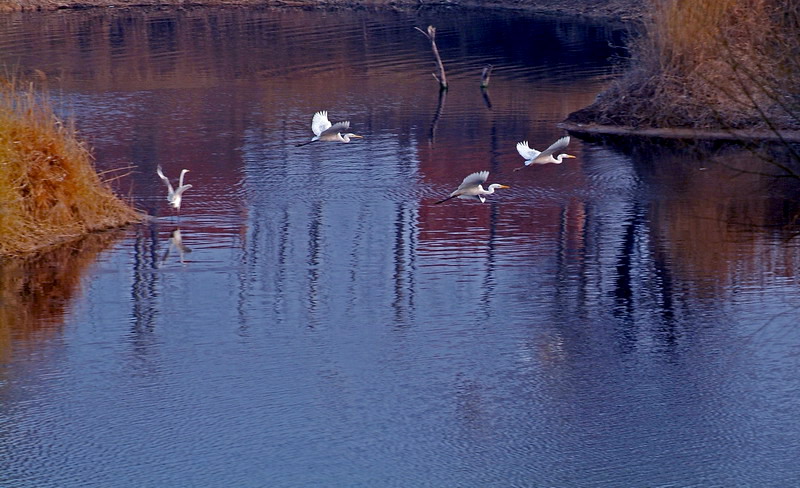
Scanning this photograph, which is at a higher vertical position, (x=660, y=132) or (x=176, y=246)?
(x=660, y=132)

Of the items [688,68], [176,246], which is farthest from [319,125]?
[688,68]

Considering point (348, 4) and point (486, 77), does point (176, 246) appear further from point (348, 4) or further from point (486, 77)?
point (348, 4)

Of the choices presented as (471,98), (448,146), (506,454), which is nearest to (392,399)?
(506,454)

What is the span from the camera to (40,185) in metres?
13.0

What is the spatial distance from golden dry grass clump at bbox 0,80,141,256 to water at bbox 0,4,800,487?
41 centimetres

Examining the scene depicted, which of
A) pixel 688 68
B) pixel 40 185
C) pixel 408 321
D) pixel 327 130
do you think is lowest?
pixel 408 321

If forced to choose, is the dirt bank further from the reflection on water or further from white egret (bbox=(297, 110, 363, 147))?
the reflection on water

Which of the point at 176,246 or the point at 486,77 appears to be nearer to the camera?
the point at 176,246

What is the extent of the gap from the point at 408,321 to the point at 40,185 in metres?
4.93

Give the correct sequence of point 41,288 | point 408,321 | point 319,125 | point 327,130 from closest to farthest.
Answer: point 408,321, point 41,288, point 327,130, point 319,125

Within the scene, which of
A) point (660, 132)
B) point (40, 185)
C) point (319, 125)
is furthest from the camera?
point (660, 132)

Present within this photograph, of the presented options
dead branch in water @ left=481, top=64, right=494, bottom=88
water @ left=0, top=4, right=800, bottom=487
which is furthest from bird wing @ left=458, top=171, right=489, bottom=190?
dead branch in water @ left=481, top=64, right=494, bottom=88

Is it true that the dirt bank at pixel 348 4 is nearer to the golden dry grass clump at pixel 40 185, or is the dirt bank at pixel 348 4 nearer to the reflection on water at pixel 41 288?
the golden dry grass clump at pixel 40 185

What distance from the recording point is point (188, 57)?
33344 millimetres
